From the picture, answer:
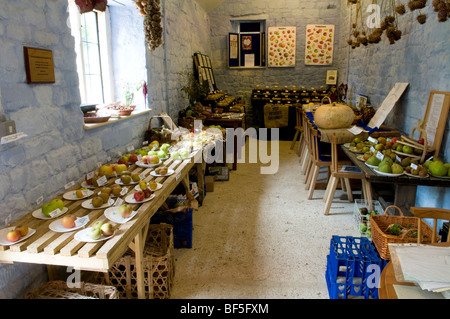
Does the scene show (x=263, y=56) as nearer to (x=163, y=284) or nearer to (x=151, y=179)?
(x=151, y=179)

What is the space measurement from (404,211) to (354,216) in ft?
2.19

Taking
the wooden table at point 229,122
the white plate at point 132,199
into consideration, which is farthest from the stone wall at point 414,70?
the white plate at point 132,199

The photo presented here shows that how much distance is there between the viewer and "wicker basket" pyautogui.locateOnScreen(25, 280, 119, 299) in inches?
82.0

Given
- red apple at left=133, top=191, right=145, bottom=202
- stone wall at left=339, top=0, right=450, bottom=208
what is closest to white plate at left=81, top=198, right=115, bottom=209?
red apple at left=133, top=191, right=145, bottom=202

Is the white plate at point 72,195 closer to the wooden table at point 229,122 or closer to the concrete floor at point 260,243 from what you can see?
the concrete floor at point 260,243

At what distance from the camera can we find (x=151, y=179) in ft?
9.55

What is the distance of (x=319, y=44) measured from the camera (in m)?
8.37

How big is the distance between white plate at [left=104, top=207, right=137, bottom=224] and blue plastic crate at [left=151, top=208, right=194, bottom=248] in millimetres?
882

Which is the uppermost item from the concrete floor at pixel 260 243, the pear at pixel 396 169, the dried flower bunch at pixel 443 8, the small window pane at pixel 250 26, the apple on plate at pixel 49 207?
the small window pane at pixel 250 26

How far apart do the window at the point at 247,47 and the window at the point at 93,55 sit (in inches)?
200

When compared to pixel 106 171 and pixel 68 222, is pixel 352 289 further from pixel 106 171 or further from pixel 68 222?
pixel 106 171

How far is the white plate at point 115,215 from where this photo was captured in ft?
6.89

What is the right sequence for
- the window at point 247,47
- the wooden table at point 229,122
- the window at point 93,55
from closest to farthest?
the window at point 93,55 < the wooden table at point 229,122 < the window at point 247,47

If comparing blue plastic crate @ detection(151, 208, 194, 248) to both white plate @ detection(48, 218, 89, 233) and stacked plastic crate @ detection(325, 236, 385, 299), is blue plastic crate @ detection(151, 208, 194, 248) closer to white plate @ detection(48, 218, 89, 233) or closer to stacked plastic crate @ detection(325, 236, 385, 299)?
white plate @ detection(48, 218, 89, 233)
